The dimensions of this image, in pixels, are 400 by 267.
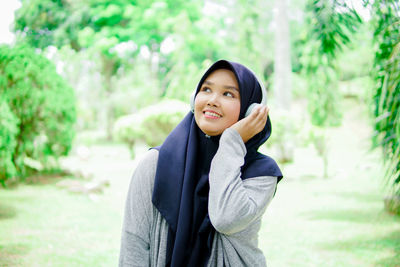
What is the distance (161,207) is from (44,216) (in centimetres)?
283

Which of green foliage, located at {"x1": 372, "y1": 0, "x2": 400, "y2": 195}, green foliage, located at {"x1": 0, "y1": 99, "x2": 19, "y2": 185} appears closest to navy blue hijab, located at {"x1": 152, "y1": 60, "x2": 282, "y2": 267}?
green foliage, located at {"x1": 372, "y1": 0, "x2": 400, "y2": 195}

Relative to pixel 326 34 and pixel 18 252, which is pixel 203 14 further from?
pixel 18 252

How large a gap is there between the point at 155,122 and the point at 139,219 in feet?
20.7

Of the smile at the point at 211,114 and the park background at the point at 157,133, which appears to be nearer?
the smile at the point at 211,114

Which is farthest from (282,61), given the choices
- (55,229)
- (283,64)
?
(55,229)

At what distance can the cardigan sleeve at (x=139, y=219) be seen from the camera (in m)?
1.11

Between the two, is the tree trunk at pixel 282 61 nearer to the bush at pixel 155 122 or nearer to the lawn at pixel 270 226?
the bush at pixel 155 122

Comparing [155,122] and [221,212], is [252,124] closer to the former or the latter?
[221,212]

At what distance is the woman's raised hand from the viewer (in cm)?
113

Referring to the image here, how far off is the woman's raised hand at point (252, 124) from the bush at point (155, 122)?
5652 millimetres

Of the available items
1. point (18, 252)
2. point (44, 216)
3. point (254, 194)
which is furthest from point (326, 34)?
point (44, 216)

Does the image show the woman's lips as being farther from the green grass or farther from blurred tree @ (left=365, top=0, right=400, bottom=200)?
the green grass

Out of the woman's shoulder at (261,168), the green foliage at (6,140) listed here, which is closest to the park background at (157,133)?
the green foliage at (6,140)

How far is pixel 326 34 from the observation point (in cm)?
271
